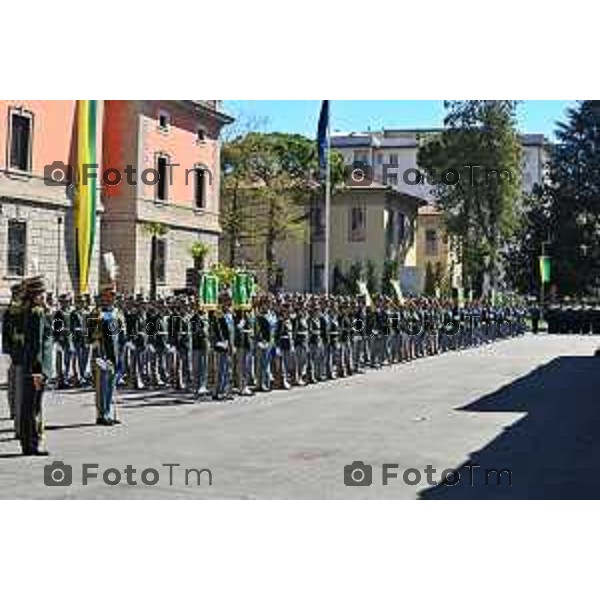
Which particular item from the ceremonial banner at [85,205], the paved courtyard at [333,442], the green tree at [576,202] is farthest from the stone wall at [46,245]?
the green tree at [576,202]

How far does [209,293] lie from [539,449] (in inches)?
294

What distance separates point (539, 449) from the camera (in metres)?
12.1

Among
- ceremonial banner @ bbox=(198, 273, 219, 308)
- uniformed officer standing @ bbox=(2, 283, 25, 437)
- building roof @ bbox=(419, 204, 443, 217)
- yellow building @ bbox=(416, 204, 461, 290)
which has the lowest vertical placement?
uniformed officer standing @ bbox=(2, 283, 25, 437)

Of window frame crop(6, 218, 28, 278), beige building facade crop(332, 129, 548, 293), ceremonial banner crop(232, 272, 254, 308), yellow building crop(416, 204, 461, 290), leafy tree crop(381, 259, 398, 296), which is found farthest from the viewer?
yellow building crop(416, 204, 461, 290)

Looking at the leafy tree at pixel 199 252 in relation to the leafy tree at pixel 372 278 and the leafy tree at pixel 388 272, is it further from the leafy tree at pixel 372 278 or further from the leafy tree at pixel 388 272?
the leafy tree at pixel 388 272

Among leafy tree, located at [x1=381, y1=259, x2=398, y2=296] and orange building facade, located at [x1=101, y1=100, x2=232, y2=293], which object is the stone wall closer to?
orange building facade, located at [x1=101, y1=100, x2=232, y2=293]

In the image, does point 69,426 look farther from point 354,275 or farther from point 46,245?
point 354,275

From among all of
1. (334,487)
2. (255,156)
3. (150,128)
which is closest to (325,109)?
(334,487)

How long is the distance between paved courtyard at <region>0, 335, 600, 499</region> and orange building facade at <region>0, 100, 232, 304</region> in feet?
44.2

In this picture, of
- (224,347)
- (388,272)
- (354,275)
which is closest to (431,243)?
(388,272)

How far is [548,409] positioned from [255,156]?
3632 centimetres

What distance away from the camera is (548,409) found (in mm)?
16578

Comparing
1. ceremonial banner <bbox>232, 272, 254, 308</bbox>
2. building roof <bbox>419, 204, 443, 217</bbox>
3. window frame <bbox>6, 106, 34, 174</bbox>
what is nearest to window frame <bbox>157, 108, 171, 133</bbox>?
window frame <bbox>6, 106, 34, 174</bbox>

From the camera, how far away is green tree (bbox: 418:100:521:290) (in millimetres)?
54406
